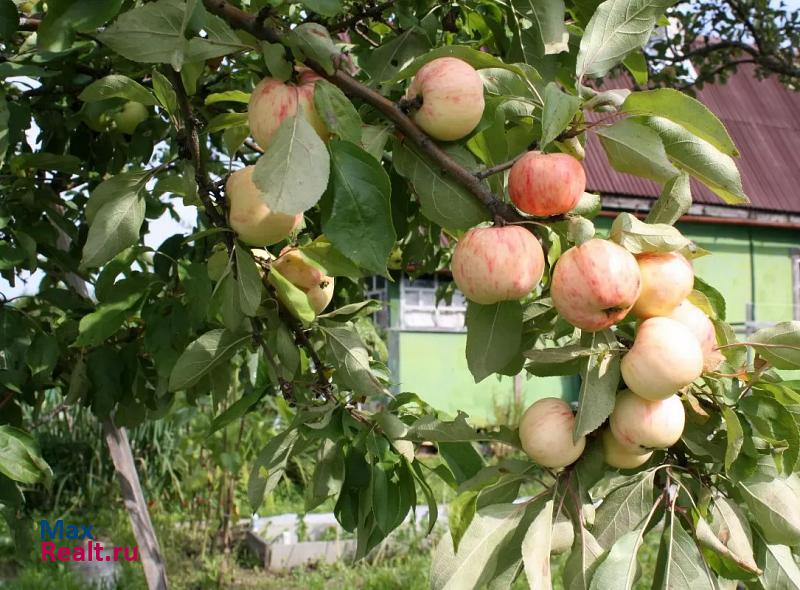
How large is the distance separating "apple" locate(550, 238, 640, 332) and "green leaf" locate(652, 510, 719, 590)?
24cm

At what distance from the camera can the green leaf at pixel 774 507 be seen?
0.87 m

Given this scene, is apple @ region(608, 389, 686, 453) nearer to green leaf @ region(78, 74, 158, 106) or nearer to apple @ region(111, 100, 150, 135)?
green leaf @ region(78, 74, 158, 106)

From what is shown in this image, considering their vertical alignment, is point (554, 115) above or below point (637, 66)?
below

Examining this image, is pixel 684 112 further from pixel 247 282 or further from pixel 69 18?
pixel 69 18

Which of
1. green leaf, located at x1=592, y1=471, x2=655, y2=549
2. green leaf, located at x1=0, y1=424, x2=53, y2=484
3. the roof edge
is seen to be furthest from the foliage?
the roof edge

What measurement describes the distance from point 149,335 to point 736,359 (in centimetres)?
108

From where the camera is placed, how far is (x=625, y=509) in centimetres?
90

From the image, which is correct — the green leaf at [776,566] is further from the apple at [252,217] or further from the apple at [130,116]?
the apple at [130,116]

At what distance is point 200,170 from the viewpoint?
0.99m

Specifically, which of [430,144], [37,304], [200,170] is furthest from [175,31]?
[37,304]

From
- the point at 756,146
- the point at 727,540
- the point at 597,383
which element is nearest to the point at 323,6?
the point at 597,383

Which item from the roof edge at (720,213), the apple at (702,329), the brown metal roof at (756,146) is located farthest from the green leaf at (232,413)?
the brown metal roof at (756,146)

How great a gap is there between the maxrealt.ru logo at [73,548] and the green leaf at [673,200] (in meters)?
3.72

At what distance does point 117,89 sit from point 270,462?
1.77 feet
